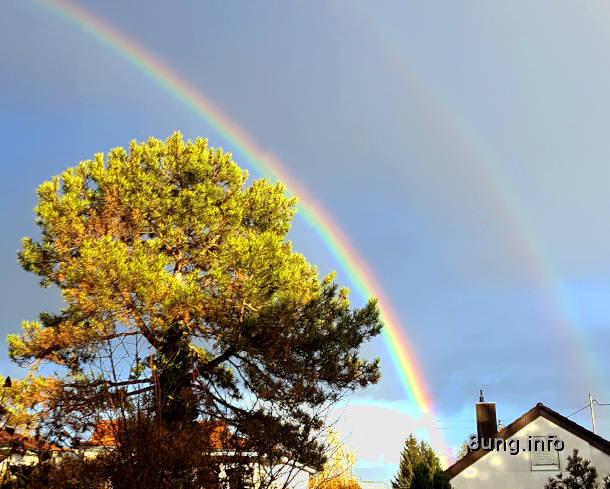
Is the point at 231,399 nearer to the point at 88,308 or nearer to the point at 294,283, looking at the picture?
the point at 294,283

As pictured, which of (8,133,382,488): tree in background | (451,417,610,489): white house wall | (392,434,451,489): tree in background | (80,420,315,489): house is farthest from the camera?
(392,434,451,489): tree in background

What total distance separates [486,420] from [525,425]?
1.70m

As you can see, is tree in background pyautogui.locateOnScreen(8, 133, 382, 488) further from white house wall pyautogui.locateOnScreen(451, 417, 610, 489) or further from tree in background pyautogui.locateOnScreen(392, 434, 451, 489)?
tree in background pyautogui.locateOnScreen(392, 434, 451, 489)

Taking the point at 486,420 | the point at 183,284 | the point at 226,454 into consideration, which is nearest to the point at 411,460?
the point at 486,420

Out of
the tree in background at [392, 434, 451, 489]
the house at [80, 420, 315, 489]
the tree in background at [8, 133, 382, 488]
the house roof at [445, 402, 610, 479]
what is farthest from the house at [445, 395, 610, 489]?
the house at [80, 420, 315, 489]

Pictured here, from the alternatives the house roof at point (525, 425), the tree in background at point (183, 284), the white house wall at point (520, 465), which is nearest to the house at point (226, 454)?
the tree in background at point (183, 284)

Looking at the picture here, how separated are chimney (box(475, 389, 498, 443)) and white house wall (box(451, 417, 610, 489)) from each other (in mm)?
921

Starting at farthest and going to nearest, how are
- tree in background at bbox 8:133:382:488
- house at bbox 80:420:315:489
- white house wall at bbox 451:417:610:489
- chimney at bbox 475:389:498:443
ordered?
chimney at bbox 475:389:498:443 < white house wall at bbox 451:417:610:489 < tree in background at bbox 8:133:382:488 < house at bbox 80:420:315:489

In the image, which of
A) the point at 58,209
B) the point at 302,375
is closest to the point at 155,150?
the point at 58,209

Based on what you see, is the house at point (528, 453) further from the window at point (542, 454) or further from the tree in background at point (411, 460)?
the tree in background at point (411, 460)

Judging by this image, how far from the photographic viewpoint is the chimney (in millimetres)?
24189

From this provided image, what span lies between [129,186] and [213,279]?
4.14 metres

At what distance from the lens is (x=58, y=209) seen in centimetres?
1541

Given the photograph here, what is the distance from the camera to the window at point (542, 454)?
896 inches
